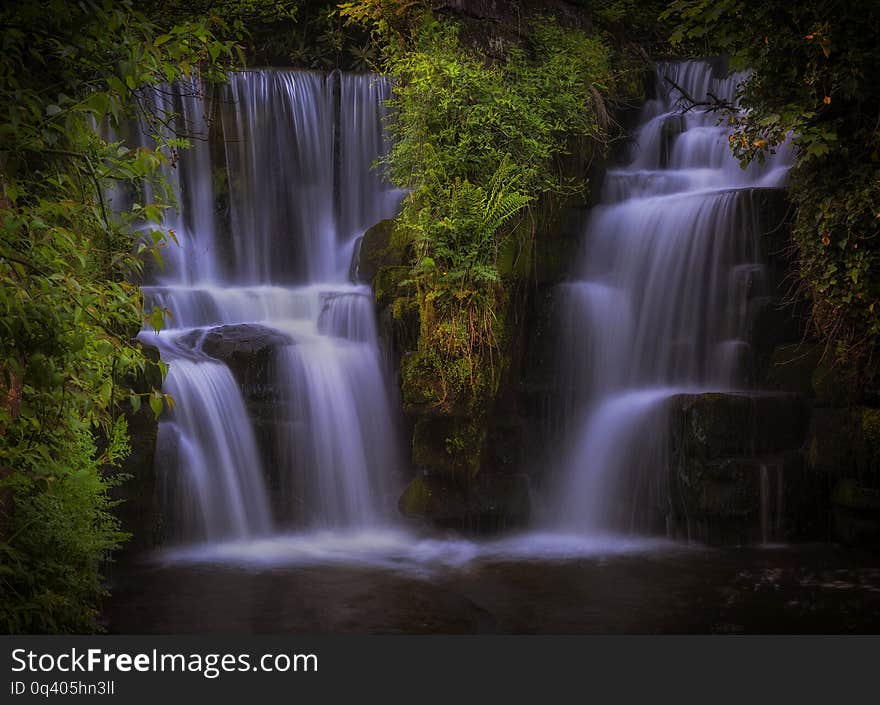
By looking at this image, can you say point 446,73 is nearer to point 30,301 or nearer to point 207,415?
point 207,415

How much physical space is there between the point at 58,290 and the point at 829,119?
7.45 metres

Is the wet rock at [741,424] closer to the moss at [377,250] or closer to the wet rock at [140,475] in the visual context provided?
the moss at [377,250]

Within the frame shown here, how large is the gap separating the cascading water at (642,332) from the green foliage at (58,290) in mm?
5829

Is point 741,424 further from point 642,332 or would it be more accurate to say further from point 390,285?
point 390,285

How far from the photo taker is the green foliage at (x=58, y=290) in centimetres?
384

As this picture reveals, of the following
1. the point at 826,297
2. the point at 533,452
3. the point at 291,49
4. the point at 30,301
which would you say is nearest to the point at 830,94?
the point at 826,297

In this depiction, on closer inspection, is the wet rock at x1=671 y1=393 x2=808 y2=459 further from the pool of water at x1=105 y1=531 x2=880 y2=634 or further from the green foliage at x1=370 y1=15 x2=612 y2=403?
the green foliage at x1=370 y1=15 x2=612 y2=403

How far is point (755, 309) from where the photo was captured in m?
10.1

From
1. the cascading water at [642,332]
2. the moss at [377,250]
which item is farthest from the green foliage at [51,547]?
the moss at [377,250]

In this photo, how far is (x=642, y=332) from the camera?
35.0 ft

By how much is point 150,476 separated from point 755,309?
678cm

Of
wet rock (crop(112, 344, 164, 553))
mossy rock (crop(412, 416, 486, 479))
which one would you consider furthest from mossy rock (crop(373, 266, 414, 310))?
wet rock (crop(112, 344, 164, 553))

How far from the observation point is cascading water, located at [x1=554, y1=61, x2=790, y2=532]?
983 centimetres

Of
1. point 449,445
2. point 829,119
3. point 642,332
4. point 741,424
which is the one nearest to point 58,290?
point 449,445
